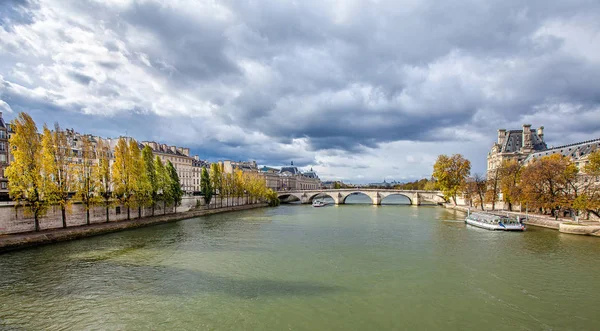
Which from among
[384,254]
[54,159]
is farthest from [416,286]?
[54,159]

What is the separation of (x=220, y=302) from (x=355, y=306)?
17.9 feet

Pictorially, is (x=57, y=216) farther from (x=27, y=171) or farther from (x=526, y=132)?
(x=526, y=132)

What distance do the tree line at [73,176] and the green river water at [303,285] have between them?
16.9ft

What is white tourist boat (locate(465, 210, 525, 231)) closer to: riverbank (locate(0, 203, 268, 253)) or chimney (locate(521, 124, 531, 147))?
riverbank (locate(0, 203, 268, 253))

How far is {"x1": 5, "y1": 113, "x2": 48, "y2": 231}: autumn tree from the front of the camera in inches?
921

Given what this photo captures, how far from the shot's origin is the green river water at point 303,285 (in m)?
10.6

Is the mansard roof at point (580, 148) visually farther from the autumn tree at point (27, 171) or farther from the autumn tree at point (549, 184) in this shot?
the autumn tree at point (27, 171)

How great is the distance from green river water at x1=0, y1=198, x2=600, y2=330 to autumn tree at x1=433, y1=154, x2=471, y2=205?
34718mm

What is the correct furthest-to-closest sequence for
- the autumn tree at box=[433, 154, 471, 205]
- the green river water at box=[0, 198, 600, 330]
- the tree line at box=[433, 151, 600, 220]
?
the autumn tree at box=[433, 154, 471, 205] → the tree line at box=[433, 151, 600, 220] → the green river water at box=[0, 198, 600, 330]

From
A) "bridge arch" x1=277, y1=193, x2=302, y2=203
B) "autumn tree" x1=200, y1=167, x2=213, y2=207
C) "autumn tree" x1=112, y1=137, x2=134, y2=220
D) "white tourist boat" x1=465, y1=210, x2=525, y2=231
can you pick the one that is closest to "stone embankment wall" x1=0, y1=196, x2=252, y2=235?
"autumn tree" x1=112, y1=137, x2=134, y2=220

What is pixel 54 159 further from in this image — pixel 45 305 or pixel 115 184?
pixel 45 305

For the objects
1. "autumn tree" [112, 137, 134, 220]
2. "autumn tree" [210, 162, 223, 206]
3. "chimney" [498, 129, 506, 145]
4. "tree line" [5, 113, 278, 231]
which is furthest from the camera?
"chimney" [498, 129, 506, 145]

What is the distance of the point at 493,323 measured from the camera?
10.5m

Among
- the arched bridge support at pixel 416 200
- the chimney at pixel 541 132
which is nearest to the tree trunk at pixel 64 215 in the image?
the arched bridge support at pixel 416 200
